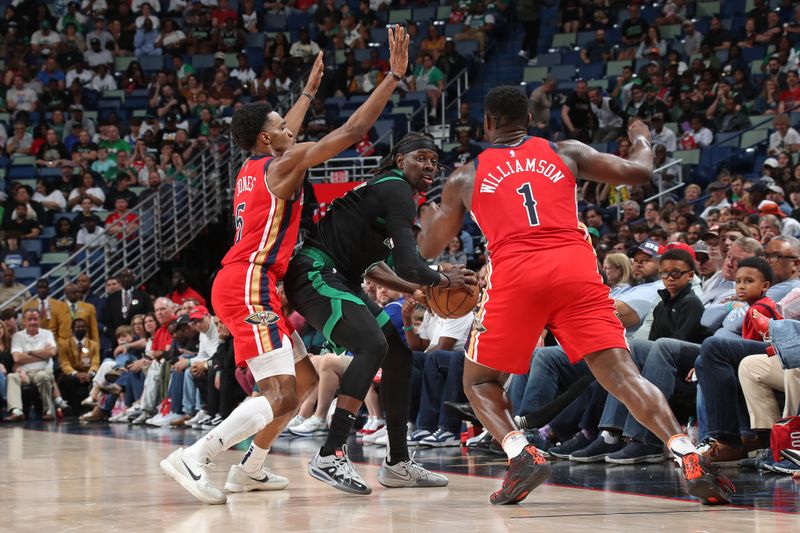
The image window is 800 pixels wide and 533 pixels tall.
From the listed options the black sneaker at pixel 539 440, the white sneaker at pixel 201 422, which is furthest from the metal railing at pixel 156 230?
the black sneaker at pixel 539 440

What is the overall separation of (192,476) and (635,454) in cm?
280

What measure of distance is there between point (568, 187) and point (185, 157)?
1309 centimetres

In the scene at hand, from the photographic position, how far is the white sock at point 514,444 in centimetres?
461

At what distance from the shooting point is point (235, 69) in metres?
19.4

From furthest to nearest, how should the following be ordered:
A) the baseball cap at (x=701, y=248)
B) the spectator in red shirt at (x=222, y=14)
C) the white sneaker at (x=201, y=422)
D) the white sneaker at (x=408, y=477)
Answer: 1. the spectator in red shirt at (x=222, y=14)
2. the white sneaker at (x=201, y=422)
3. the baseball cap at (x=701, y=248)
4. the white sneaker at (x=408, y=477)

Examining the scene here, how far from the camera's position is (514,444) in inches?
182

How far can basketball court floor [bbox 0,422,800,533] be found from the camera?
13.4 feet

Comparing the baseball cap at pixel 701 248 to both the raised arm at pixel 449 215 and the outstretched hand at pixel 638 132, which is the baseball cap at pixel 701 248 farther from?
the raised arm at pixel 449 215

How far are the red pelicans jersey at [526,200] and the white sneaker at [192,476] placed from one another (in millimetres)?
1640

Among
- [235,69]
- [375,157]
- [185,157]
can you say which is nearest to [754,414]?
[375,157]

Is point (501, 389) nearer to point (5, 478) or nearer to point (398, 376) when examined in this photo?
point (398, 376)

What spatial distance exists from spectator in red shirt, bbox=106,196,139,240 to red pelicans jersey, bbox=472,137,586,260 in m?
11.4

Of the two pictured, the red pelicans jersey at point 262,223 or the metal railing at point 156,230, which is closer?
the red pelicans jersey at point 262,223

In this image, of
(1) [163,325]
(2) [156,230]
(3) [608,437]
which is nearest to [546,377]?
(3) [608,437]
